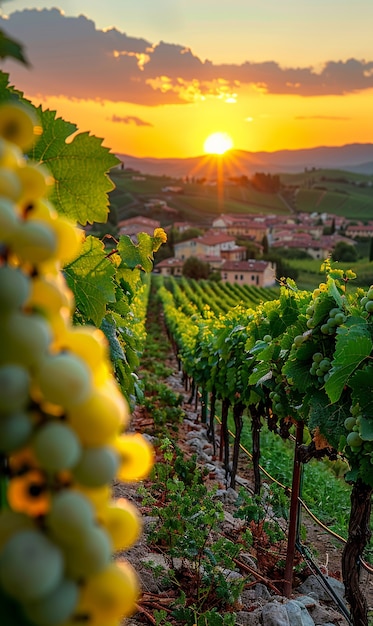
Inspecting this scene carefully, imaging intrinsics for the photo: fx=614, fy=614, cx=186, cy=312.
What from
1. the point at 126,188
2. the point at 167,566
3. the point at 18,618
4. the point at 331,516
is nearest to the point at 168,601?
the point at 167,566

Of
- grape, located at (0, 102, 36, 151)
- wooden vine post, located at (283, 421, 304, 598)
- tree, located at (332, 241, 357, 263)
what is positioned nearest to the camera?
grape, located at (0, 102, 36, 151)

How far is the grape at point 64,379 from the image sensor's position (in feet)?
1.67

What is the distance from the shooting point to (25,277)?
519 mm

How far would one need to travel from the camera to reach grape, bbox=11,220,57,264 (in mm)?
527

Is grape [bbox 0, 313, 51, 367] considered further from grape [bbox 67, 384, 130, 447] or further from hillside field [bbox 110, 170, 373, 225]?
hillside field [bbox 110, 170, 373, 225]

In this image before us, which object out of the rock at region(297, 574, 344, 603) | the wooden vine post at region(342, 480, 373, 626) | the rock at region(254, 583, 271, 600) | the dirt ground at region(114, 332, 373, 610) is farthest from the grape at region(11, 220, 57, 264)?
the rock at region(297, 574, 344, 603)

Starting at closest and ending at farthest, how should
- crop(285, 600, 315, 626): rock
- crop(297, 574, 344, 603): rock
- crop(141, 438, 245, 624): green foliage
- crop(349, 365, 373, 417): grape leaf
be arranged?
crop(349, 365, 373, 417): grape leaf < crop(141, 438, 245, 624): green foliage < crop(285, 600, 315, 626): rock < crop(297, 574, 344, 603): rock

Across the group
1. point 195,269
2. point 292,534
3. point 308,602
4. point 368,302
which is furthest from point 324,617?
point 195,269

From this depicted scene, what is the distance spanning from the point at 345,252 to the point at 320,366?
103m

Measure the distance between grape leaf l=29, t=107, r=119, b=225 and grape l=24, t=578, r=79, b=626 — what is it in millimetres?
917

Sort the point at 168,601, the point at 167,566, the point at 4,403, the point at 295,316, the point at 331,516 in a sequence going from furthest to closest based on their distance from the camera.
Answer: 1. the point at 331,516
2. the point at 295,316
3. the point at 167,566
4. the point at 168,601
5. the point at 4,403

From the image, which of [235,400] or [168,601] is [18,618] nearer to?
[168,601]

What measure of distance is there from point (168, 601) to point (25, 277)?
4620 millimetres

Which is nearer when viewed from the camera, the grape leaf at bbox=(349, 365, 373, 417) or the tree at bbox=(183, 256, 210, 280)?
the grape leaf at bbox=(349, 365, 373, 417)
